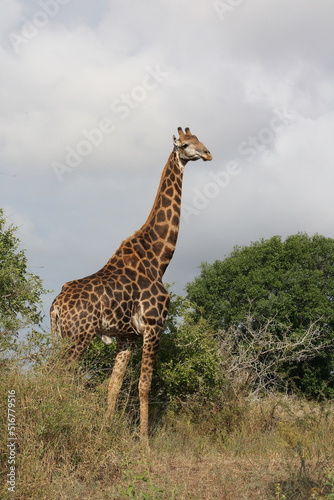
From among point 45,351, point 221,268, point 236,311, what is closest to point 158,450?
point 45,351

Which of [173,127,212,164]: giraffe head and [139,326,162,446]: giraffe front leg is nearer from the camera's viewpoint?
[139,326,162,446]: giraffe front leg

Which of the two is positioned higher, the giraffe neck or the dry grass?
the giraffe neck

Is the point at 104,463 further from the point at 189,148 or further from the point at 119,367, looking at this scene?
the point at 189,148

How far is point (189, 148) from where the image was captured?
1034 cm

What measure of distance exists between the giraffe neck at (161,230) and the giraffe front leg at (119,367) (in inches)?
57.9

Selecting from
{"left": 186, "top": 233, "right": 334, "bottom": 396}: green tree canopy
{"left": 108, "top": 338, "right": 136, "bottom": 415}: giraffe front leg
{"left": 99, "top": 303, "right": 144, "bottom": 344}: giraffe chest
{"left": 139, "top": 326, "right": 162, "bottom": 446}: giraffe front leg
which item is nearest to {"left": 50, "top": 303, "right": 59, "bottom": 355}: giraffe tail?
{"left": 99, "top": 303, "right": 144, "bottom": 344}: giraffe chest

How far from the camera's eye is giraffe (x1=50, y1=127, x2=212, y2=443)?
8672 millimetres

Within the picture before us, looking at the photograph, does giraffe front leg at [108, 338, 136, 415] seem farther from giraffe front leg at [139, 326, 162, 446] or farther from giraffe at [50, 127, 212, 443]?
giraffe front leg at [139, 326, 162, 446]

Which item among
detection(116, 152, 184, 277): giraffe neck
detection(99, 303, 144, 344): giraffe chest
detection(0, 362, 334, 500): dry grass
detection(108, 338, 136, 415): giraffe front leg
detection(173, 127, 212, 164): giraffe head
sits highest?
detection(173, 127, 212, 164): giraffe head

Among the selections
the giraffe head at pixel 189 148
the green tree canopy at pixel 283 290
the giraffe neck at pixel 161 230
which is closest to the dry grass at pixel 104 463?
the giraffe neck at pixel 161 230

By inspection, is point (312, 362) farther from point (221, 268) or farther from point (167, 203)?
point (167, 203)

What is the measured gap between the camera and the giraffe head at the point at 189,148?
10328 mm

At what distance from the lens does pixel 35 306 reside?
1384 cm

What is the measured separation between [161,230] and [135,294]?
163 centimetres
